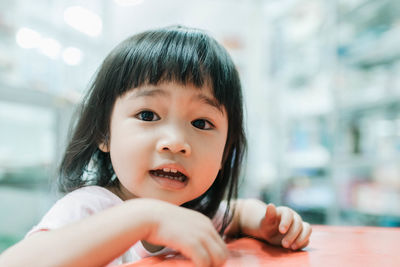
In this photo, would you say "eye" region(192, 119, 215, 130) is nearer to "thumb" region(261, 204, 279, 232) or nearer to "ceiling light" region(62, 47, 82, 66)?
"thumb" region(261, 204, 279, 232)

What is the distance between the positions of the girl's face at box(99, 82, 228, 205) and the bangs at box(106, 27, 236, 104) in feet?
0.07

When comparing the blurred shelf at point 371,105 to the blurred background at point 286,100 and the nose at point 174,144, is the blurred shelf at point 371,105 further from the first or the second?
the nose at point 174,144

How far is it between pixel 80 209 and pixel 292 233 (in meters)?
0.32

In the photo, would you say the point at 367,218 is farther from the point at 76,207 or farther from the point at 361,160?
the point at 76,207

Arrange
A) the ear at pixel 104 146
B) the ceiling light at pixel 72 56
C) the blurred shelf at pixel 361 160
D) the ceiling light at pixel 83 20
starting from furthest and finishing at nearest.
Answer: the ceiling light at pixel 83 20, the ceiling light at pixel 72 56, the blurred shelf at pixel 361 160, the ear at pixel 104 146

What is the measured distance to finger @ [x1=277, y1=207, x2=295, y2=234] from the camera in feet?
1.66

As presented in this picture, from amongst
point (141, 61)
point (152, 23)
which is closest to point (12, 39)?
point (141, 61)

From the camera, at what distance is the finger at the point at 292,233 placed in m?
0.49

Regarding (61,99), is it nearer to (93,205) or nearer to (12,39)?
(12,39)

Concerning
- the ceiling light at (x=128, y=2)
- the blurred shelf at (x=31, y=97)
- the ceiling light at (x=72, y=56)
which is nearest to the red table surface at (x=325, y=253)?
the blurred shelf at (x=31, y=97)

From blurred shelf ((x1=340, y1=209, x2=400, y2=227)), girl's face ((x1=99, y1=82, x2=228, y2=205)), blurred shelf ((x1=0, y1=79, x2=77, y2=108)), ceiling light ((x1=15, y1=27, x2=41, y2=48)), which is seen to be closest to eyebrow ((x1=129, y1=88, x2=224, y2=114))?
girl's face ((x1=99, y1=82, x2=228, y2=205))

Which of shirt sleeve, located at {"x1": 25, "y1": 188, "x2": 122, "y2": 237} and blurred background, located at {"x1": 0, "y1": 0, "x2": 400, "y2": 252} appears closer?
shirt sleeve, located at {"x1": 25, "y1": 188, "x2": 122, "y2": 237}

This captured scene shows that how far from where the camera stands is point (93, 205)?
1.72 feet

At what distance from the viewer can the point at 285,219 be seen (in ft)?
1.76
